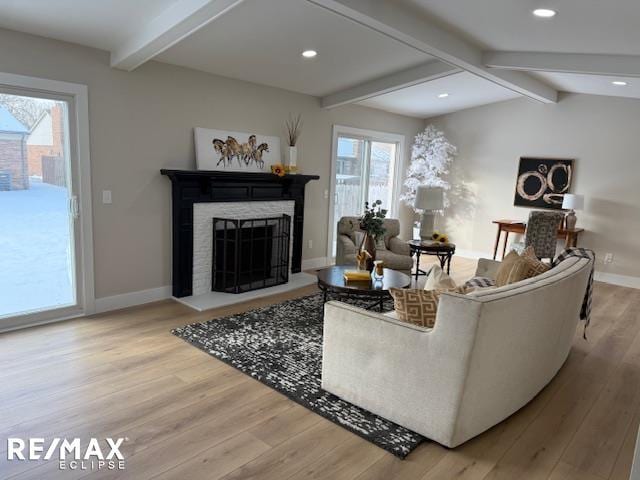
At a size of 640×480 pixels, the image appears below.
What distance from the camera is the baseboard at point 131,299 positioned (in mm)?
4223

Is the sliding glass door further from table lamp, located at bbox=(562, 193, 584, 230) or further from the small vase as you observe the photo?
table lamp, located at bbox=(562, 193, 584, 230)

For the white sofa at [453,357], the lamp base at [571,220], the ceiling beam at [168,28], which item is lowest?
the white sofa at [453,357]

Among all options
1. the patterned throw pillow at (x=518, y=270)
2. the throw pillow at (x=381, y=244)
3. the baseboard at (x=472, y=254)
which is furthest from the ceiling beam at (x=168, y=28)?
the baseboard at (x=472, y=254)

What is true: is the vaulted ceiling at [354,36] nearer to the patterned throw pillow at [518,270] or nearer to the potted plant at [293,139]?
the potted plant at [293,139]

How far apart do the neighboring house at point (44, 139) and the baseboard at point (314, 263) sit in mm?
3389

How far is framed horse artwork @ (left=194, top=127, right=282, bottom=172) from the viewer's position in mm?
4723

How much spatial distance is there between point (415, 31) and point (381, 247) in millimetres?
2765

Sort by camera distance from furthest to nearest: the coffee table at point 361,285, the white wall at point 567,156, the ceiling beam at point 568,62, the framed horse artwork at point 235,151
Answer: the white wall at point 567,156 < the framed horse artwork at point 235,151 < the ceiling beam at point 568,62 < the coffee table at point 361,285

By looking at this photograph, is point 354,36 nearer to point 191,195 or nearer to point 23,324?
point 191,195

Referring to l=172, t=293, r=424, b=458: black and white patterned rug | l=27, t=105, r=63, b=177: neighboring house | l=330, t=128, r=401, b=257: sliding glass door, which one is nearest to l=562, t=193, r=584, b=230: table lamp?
l=330, t=128, r=401, b=257: sliding glass door

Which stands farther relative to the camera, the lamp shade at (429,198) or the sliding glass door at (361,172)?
the sliding glass door at (361,172)

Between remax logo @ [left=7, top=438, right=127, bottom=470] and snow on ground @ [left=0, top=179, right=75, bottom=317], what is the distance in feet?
6.15

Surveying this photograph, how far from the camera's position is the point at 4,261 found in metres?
3.66

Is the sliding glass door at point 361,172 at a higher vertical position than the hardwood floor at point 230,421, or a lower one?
higher
